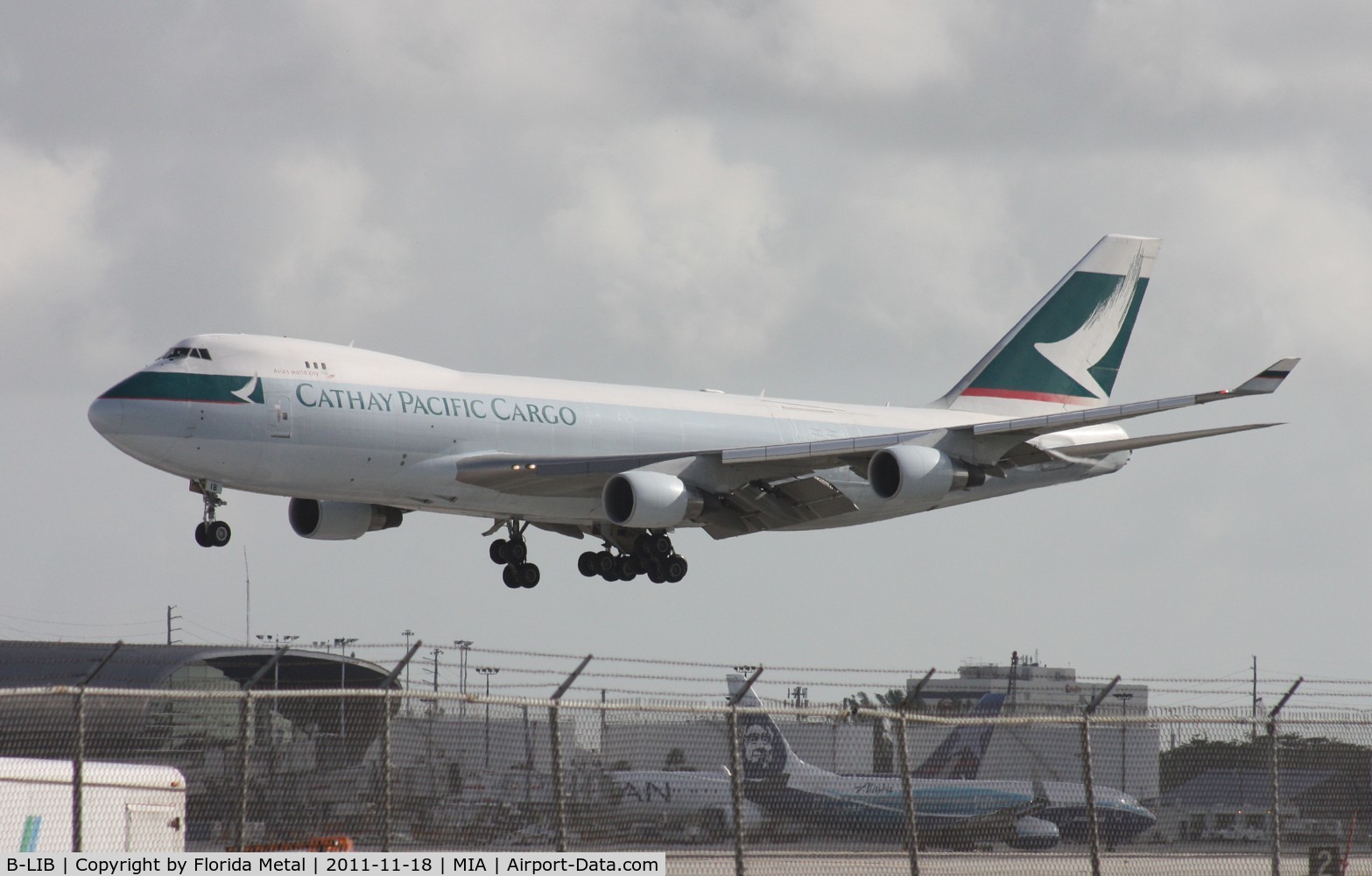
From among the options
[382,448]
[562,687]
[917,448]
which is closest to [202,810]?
[562,687]

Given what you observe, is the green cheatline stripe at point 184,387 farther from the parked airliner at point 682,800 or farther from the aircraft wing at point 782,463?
the parked airliner at point 682,800

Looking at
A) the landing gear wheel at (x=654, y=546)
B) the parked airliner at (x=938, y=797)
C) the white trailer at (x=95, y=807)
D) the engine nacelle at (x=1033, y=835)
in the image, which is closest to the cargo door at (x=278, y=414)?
the landing gear wheel at (x=654, y=546)

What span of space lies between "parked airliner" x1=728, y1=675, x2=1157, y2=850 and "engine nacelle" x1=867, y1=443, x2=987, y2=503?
15216mm

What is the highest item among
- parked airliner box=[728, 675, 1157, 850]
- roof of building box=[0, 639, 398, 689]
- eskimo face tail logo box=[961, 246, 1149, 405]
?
eskimo face tail logo box=[961, 246, 1149, 405]

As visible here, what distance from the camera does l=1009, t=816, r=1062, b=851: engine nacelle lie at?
2167cm

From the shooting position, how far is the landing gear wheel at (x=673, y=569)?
44.8 metres

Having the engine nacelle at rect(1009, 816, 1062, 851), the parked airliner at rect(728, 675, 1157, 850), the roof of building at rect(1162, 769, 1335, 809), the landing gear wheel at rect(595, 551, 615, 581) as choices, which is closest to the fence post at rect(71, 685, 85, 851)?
the parked airliner at rect(728, 675, 1157, 850)

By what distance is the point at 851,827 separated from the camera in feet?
63.3

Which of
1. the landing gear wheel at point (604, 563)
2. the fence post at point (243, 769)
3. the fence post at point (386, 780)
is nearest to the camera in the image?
the fence post at point (243, 769)

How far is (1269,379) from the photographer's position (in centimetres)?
3556

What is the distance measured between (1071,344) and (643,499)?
2060cm

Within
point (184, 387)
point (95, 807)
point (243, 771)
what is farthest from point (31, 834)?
point (184, 387)

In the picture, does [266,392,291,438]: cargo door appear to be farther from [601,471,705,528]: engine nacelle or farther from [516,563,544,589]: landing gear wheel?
[516,563,544,589]: landing gear wheel

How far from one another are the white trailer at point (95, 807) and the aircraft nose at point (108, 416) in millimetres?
19073
